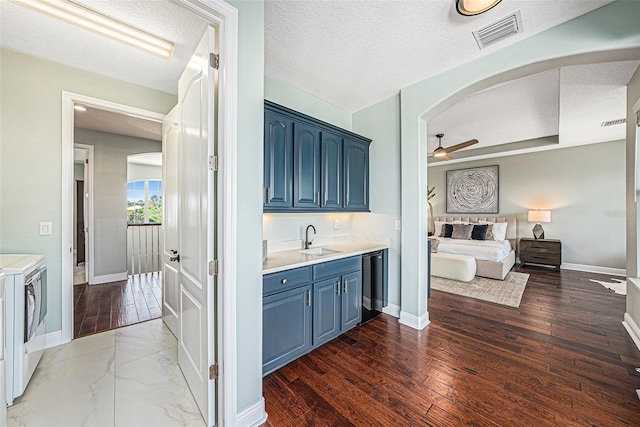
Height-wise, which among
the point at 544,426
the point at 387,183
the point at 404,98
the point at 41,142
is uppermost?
the point at 404,98

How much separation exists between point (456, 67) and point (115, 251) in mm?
5857

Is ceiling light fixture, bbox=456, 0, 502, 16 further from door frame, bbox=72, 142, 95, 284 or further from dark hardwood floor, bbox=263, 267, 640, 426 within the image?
door frame, bbox=72, 142, 95, 284

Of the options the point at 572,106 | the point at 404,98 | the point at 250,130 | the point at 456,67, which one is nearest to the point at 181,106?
the point at 250,130

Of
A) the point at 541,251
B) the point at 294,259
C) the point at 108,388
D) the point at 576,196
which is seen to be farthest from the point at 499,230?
the point at 108,388

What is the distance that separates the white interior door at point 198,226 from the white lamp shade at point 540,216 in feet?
22.2

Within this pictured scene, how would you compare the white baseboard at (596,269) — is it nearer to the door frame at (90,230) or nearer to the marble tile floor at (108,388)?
the marble tile floor at (108,388)

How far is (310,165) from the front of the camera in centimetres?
262

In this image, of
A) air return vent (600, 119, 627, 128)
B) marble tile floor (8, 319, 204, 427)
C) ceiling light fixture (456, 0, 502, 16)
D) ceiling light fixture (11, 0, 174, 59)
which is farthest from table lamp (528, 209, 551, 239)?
ceiling light fixture (11, 0, 174, 59)

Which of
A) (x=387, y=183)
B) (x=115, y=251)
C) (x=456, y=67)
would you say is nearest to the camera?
(x=456, y=67)

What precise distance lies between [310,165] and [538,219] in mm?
5730

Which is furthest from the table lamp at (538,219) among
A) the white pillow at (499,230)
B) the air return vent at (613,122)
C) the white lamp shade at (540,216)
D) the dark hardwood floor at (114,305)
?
the dark hardwood floor at (114,305)

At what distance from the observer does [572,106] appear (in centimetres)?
341

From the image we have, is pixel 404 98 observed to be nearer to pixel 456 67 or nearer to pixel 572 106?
pixel 456 67

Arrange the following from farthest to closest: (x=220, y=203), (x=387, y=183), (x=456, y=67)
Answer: (x=387, y=183) → (x=456, y=67) → (x=220, y=203)
